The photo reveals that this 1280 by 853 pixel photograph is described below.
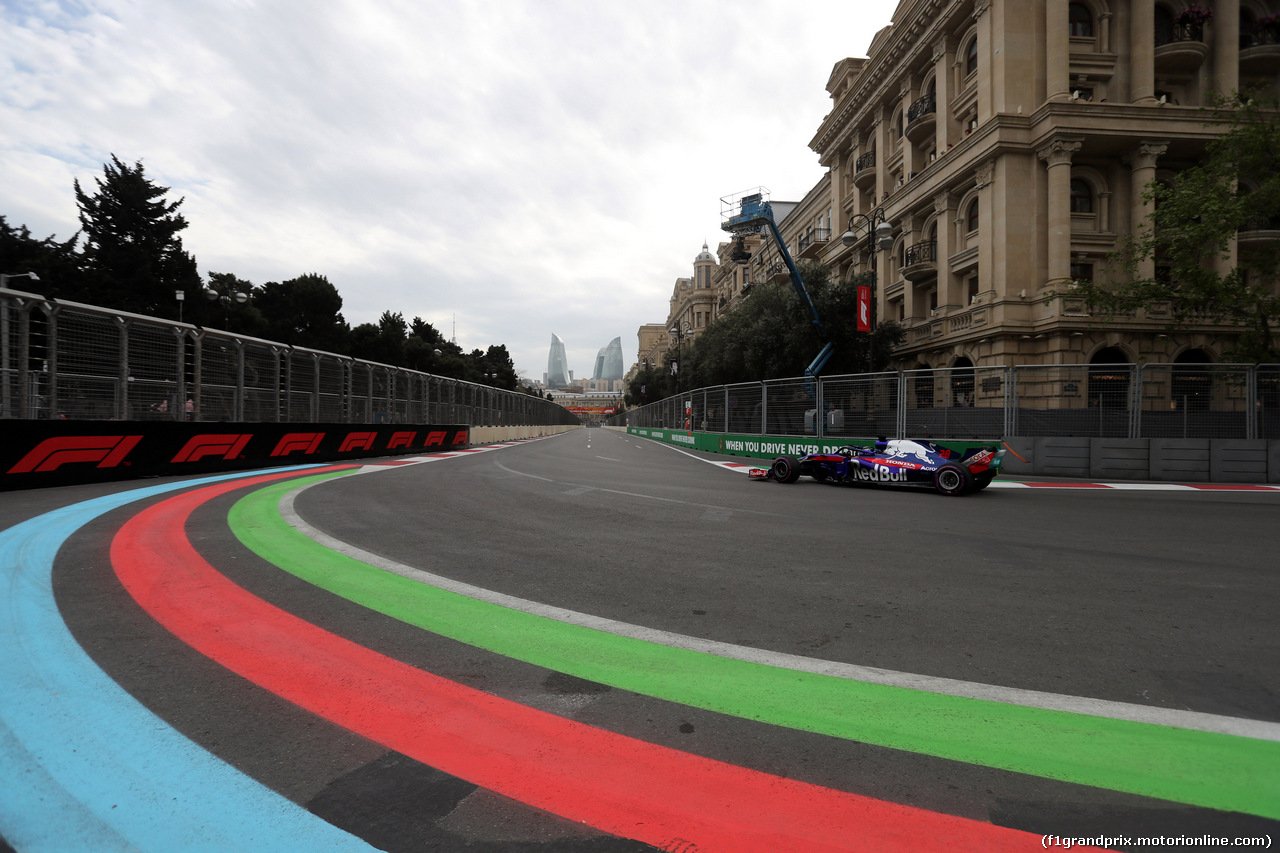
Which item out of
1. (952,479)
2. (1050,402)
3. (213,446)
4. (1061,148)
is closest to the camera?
(952,479)

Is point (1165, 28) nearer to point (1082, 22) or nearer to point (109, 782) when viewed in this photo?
point (1082, 22)

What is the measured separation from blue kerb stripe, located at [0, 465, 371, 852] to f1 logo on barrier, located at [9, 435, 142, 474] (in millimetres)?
8366

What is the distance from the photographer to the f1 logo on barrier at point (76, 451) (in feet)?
27.9

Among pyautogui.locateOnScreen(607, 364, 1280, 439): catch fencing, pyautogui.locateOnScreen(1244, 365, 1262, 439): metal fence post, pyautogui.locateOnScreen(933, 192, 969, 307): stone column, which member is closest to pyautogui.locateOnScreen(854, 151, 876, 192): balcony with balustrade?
pyautogui.locateOnScreen(933, 192, 969, 307): stone column

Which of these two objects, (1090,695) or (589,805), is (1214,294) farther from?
(589,805)

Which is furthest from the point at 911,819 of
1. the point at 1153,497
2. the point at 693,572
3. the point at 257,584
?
the point at 1153,497

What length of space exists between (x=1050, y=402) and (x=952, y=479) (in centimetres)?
571

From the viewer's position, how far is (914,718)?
2.28 m

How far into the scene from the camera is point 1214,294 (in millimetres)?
14195

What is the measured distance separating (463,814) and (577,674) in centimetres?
102

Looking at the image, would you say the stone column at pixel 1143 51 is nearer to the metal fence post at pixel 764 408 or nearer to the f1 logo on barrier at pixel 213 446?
the metal fence post at pixel 764 408

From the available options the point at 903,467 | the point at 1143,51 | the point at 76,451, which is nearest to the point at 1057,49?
the point at 1143,51

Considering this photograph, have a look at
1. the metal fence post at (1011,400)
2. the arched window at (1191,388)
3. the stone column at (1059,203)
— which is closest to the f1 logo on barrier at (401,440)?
the metal fence post at (1011,400)

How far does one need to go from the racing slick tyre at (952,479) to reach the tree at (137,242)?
46811mm
